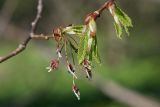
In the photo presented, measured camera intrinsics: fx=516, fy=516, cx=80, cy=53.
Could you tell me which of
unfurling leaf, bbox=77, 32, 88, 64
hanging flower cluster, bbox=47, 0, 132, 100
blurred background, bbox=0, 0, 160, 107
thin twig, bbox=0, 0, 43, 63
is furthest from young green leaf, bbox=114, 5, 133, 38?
blurred background, bbox=0, 0, 160, 107

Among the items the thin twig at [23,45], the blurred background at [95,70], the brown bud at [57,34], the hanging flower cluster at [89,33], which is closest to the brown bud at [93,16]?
the hanging flower cluster at [89,33]

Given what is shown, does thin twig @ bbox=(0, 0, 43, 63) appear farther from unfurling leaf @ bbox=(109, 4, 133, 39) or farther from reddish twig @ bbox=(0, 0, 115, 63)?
unfurling leaf @ bbox=(109, 4, 133, 39)

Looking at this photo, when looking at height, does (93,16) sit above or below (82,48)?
above

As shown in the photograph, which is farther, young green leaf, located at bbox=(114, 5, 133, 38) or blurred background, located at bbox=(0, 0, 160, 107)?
blurred background, located at bbox=(0, 0, 160, 107)

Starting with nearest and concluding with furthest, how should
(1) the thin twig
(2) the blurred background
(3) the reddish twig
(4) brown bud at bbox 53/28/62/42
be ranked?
(3) the reddish twig → (4) brown bud at bbox 53/28/62/42 → (1) the thin twig → (2) the blurred background

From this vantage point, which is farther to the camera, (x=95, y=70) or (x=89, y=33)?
(x=95, y=70)

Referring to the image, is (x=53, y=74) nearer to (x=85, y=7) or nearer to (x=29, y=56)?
(x=85, y=7)

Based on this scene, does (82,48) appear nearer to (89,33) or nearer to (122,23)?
(89,33)

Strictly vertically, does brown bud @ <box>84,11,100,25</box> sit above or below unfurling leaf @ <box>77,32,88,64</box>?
above

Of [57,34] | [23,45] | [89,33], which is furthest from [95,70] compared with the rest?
[89,33]
